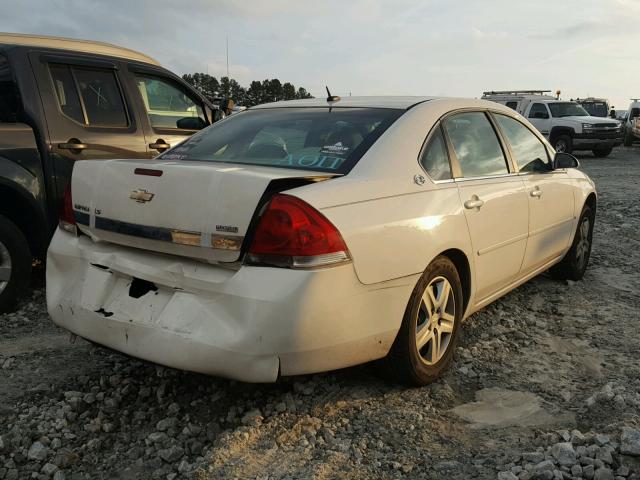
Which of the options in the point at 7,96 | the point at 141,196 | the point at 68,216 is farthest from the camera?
the point at 7,96

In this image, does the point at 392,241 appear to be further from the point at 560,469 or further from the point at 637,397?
the point at 637,397

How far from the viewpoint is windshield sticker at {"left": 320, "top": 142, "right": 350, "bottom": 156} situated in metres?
3.10

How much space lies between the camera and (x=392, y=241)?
2812 mm

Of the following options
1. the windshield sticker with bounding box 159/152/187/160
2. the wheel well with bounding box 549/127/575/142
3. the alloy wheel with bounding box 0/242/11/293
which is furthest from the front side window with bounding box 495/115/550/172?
the wheel well with bounding box 549/127/575/142

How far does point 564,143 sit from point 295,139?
1859 centimetres

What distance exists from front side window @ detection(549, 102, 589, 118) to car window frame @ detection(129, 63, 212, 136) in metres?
16.9

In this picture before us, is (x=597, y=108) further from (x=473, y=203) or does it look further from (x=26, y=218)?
(x=26, y=218)

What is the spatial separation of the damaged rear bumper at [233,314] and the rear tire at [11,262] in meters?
1.64

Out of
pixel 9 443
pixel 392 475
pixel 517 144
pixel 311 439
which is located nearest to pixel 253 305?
pixel 311 439

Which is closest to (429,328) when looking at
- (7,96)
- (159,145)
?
(159,145)

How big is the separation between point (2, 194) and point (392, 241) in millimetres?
3055

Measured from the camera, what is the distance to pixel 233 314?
8.26 feet

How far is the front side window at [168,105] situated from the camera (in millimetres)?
5551

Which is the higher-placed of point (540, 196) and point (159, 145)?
point (159, 145)
